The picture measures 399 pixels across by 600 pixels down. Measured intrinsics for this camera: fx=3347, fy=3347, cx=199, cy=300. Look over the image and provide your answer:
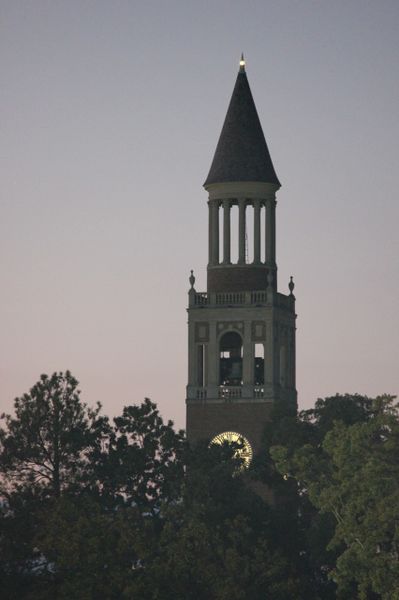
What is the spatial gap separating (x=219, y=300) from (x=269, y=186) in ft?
24.0

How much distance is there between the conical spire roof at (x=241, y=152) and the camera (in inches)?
7692

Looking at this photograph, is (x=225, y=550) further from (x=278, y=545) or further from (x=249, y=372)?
(x=249, y=372)

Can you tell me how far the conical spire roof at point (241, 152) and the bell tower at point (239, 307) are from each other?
0.19 feet

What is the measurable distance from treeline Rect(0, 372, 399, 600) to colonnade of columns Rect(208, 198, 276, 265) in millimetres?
15171

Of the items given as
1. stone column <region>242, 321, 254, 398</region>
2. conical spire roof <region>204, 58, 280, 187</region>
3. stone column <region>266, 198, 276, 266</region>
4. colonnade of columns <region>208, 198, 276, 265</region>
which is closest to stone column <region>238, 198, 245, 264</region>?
colonnade of columns <region>208, 198, 276, 265</region>

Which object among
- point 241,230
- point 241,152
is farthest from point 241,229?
point 241,152

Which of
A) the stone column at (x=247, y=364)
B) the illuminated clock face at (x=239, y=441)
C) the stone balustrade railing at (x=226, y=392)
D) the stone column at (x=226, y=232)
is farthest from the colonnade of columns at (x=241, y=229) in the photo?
the illuminated clock face at (x=239, y=441)

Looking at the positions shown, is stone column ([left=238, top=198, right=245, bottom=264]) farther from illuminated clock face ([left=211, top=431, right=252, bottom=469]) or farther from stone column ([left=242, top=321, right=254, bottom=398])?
illuminated clock face ([left=211, top=431, right=252, bottom=469])

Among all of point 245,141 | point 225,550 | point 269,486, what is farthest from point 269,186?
point 225,550

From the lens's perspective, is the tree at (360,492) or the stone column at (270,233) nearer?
the tree at (360,492)

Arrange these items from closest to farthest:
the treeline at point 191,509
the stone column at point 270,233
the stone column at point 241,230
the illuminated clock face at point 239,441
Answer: the treeline at point 191,509
the illuminated clock face at point 239,441
the stone column at point 241,230
the stone column at point 270,233

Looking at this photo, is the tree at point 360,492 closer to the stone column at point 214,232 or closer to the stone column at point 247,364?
the stone column at point 247,364

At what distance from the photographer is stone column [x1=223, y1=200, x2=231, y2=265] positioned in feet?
641

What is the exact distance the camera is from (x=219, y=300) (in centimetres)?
19512
